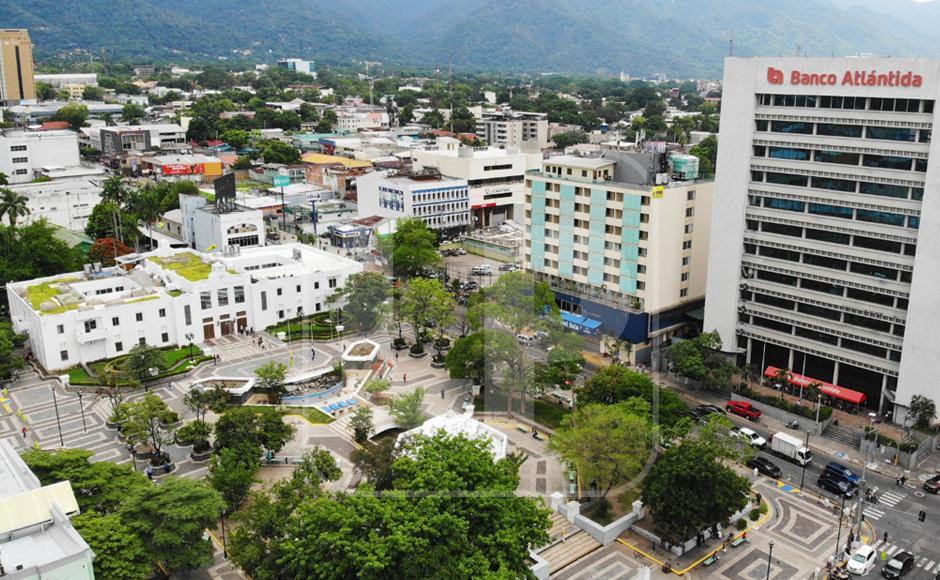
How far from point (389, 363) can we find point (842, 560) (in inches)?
958

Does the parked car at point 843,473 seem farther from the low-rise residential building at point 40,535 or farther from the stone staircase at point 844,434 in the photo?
the low-rise residential building at point 40,535

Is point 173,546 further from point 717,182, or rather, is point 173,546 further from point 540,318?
point 717,182

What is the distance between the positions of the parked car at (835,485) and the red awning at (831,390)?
6.65 metres

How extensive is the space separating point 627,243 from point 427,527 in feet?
87.3

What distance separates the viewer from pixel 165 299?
142ft

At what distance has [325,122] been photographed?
5157 inches

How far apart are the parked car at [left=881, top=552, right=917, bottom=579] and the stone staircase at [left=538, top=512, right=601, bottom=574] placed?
365 inches

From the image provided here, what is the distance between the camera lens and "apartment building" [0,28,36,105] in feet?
446

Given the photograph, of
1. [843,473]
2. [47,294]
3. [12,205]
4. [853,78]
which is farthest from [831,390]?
[12,205]

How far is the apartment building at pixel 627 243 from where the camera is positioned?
41344 millimetres

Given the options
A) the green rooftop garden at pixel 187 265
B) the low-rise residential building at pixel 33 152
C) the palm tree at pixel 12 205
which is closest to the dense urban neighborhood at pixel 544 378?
the palm tree at pixel 12 205

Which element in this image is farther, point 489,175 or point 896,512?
point 489,175

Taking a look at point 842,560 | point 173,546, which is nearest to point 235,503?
point 173,546

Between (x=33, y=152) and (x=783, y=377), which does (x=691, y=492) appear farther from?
(x=33, y=152)
